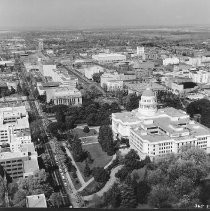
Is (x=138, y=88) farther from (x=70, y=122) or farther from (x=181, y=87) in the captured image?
(x=70, y=122)

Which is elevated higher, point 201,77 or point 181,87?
point 201,77

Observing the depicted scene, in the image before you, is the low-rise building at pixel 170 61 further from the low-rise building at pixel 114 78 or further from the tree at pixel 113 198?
the tree at pixel 113 198

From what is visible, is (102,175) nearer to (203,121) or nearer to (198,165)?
(198,165)

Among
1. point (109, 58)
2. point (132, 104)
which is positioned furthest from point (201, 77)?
point (109, 58)

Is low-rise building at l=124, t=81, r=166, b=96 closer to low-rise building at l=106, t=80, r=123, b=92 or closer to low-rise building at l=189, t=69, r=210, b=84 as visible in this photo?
low-rise building at l=106, t=80, r=123, b=92

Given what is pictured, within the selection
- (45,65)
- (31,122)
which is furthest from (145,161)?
(45,65)

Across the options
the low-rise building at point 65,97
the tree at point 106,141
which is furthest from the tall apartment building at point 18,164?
the low-rise building at point 65,97

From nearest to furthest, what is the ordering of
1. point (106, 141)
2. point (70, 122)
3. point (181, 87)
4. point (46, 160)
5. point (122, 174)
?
point (122, 174)
point (46, 160)
point (106, 141)
point (70, 122)
point (181, 87)
